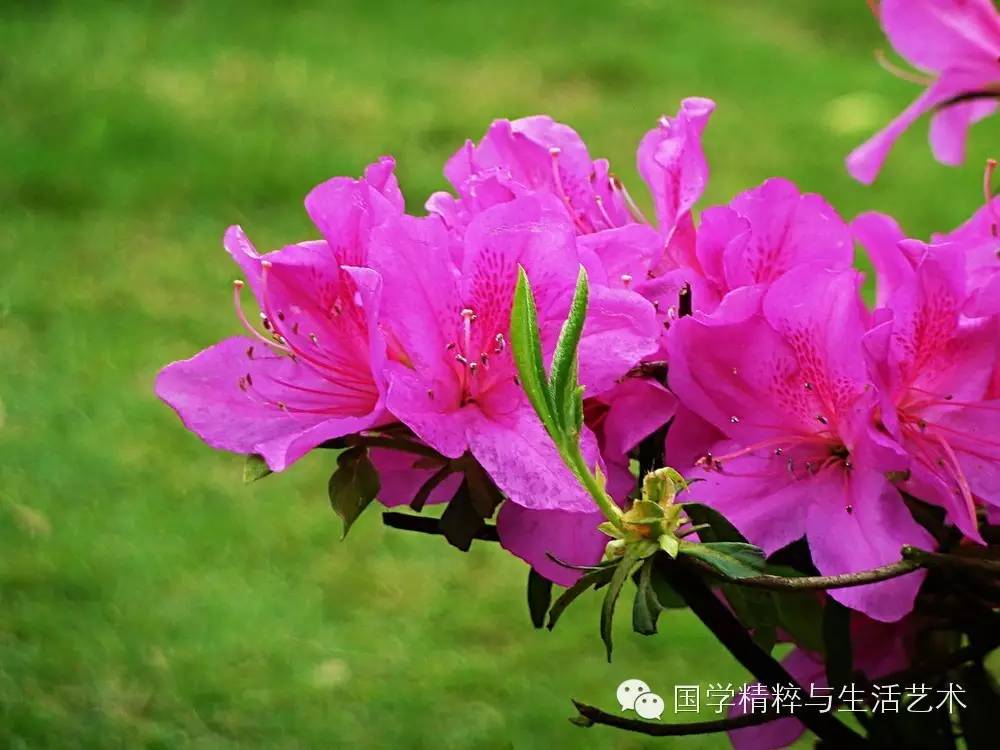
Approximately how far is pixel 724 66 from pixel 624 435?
2782mm

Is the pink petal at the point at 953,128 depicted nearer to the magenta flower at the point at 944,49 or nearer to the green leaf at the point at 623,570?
the magenta flower at the point at 944,49

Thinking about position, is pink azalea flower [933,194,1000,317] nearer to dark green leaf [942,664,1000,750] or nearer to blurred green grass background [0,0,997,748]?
dark green leaf [942,664,1000,750]

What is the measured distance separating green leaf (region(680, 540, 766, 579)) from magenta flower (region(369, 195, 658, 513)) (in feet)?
0.11

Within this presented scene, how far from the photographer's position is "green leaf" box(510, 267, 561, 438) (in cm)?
38

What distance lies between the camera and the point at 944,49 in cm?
60

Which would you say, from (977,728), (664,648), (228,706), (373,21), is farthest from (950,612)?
(373,21)

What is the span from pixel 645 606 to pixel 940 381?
4.8 inches

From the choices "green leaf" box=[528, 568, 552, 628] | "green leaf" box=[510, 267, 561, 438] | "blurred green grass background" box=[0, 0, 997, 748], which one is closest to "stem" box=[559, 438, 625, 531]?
"green leaf" box=[510, 267, 561, 438]

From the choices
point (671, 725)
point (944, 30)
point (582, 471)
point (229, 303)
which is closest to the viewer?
point (582, 471)

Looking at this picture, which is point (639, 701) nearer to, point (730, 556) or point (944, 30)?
point (730, 556)

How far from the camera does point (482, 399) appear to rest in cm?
44

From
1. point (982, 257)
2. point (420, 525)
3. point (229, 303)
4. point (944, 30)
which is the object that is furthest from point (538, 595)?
point (229, 303)

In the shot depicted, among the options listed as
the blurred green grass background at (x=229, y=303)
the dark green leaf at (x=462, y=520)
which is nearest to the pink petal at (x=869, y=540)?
the dark green leaf at (x=462, y=520)

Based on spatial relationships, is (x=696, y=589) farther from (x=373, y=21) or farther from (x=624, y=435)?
(x=373, y=21)
